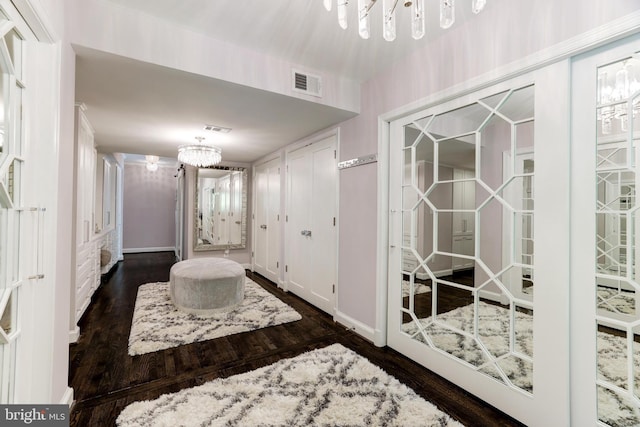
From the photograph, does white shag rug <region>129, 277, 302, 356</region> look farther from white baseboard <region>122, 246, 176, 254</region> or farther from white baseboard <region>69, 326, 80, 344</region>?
white baseboard <region>122, 246, 176, 254</region>

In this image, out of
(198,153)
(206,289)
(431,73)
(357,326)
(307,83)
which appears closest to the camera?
(431,73)

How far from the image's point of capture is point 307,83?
101 inches

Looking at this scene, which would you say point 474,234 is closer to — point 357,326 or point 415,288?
point 415,288

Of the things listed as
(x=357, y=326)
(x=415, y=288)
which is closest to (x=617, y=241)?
(x=415, y=288)

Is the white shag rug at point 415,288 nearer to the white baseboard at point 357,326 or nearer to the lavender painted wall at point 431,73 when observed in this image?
the lavender painted wall at point 431,73

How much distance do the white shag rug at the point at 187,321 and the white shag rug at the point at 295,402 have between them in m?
0.82

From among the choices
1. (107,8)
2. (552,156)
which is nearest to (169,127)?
(107,8)

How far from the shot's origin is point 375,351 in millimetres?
2520

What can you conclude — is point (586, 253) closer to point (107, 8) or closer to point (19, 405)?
point (19, 405)

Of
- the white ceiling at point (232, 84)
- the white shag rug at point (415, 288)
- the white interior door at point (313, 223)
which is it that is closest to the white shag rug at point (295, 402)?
the white shag rug at point (415, 288)

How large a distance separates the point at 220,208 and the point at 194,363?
12.5 feet

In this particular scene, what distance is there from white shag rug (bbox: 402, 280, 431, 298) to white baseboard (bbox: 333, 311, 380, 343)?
0.51 m

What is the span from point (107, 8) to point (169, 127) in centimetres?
166

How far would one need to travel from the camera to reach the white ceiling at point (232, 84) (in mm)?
1862
